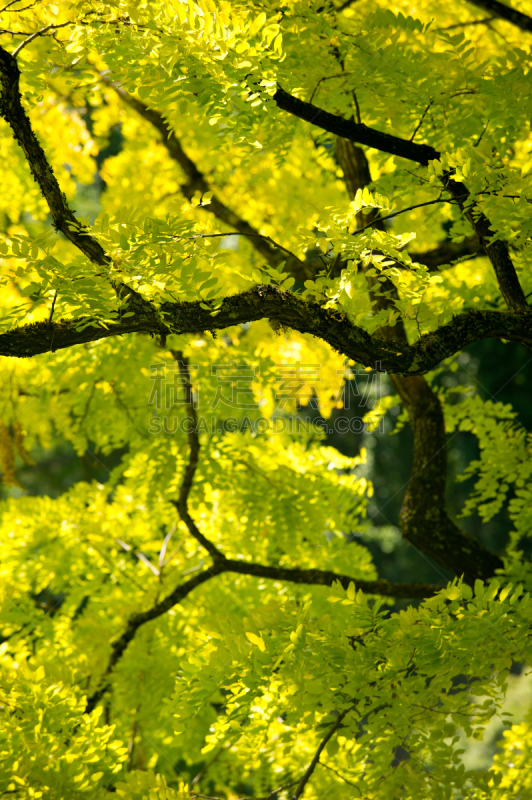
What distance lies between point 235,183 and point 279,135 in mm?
2039

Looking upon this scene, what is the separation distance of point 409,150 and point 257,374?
1621mm

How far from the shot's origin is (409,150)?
91.6 inches

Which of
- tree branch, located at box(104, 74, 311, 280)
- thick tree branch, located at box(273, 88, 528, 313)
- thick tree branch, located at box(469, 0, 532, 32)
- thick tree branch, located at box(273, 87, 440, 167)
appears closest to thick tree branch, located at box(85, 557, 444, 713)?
thick tree branch, located at box(273, 88, 528, 313)

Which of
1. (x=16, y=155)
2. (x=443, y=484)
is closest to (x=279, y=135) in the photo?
(x=16, y=155)

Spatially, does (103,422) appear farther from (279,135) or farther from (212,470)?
→ (279,135)

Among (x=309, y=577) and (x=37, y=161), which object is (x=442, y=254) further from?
(x=37, y=161)

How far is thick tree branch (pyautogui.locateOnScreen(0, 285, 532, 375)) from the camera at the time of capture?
1.87 metres

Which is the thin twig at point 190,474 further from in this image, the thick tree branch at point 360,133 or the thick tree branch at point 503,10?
the thick tree branch at point 503,10

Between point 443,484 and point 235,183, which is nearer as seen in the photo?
point 443,484

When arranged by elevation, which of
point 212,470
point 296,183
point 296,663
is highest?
point 296,183

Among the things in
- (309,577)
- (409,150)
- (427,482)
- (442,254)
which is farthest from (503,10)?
(309,577)

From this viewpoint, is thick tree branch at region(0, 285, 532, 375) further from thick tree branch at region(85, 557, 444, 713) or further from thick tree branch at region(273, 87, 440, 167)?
thick tree branch at region(85, 557, 444, 713)

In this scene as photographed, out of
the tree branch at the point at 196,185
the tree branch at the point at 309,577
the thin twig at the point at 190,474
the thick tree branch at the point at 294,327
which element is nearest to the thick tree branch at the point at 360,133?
the thick tree branch at the point at 294,327

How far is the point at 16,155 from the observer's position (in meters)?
3.50
